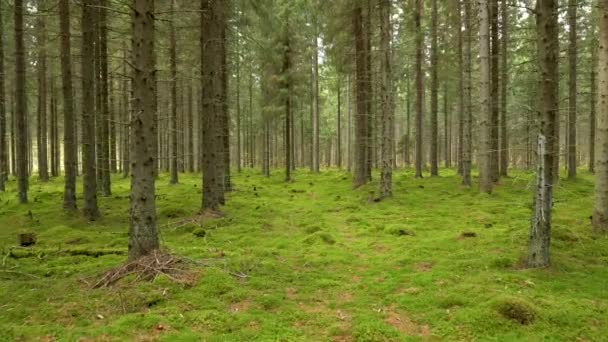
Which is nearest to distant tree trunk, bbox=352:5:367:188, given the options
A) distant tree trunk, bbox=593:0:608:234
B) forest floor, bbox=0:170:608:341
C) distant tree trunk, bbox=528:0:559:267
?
forest floor, bbox=0:170:608:341

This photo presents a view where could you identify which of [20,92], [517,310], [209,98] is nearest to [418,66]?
[209,98]

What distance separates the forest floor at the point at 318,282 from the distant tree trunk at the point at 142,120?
116 centimetres

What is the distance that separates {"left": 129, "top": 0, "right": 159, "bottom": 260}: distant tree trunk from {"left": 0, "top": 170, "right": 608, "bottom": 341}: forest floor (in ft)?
3.80

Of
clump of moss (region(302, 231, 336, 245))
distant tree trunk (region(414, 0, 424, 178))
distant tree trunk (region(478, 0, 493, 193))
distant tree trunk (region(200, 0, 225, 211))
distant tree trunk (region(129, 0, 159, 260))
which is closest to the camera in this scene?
distant tree trunk (region(129, 0, 159, 260))

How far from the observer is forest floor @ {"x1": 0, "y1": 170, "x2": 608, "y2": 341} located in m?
5.21

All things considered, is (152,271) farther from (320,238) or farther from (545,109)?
(545,109)

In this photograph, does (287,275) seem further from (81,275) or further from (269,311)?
(81,275)

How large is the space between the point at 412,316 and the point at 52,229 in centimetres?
917

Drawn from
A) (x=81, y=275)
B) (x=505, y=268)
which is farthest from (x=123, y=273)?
(x=505, y=268)

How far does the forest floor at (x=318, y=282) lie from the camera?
521cm

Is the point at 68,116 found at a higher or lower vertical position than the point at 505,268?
higher

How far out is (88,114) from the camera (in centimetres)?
1189

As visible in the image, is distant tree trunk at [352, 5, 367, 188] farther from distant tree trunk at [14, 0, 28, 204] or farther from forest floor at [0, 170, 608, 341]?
distant tree trunk at [14, 0, 28, 204]

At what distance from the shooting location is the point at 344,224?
38.9 ft
